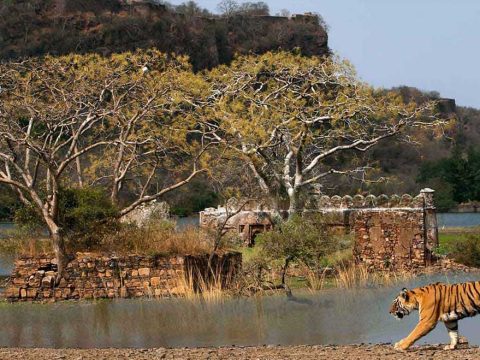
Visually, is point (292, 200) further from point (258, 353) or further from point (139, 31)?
point (139, 31)

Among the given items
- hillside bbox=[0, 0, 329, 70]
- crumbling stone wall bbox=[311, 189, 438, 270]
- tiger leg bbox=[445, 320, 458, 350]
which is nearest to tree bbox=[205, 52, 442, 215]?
crumbling stone wall bbox=[311, 189, 438, 270]

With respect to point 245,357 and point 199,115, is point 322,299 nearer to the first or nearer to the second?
point 245,357

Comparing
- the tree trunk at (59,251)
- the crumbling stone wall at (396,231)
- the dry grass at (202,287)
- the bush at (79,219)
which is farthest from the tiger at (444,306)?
the crumbling stone wall at (396,231)

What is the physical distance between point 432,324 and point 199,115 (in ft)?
63.3

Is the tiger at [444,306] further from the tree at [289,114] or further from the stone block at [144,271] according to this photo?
the tree at [289,114]

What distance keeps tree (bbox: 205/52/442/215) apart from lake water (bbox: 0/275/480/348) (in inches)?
474

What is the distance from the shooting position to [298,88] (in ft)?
116

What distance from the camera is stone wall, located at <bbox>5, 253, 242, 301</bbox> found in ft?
68.2

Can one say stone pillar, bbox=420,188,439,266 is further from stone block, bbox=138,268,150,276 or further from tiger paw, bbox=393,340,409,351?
tiger paw, bbox=393,340,409,351

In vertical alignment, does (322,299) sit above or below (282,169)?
below

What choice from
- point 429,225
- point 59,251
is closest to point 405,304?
point 59,251

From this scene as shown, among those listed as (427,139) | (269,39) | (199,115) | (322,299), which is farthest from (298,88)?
(269,39)

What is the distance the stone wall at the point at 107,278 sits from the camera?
20.8m

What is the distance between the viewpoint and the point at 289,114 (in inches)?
1300
